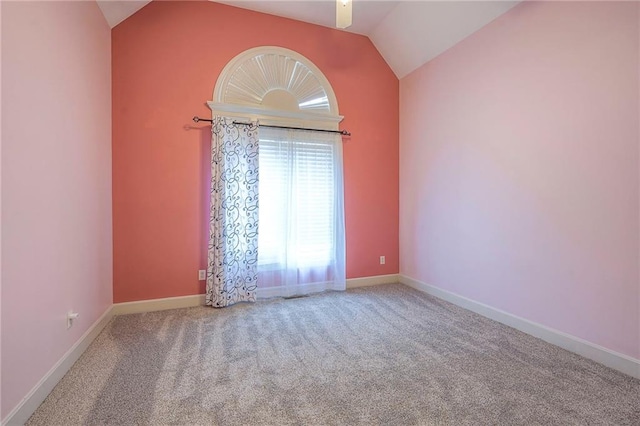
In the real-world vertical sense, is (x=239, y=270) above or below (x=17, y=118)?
below

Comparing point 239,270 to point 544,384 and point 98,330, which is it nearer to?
point 98,330

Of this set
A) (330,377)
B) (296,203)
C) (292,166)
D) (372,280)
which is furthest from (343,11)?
(372,280)

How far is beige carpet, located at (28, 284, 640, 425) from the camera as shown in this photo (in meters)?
1.53

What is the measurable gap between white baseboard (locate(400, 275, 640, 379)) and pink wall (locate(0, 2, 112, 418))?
347cm

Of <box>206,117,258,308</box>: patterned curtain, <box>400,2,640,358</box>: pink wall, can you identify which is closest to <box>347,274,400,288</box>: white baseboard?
<box>400,2,640,358</box>: pink wall

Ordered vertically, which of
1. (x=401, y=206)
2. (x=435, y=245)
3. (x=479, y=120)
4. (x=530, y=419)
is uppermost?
(x=479, y=120)

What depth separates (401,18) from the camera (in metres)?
3.36

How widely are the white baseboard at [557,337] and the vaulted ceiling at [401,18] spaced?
281 cm

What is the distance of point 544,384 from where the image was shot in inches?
70.6

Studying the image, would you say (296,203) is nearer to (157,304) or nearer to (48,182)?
(157,304)

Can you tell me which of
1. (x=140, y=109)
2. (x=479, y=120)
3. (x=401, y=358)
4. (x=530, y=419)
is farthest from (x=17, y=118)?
(x=479, y=120)

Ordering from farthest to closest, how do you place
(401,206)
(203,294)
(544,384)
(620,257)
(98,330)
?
(401,206) < (203,294) < (98,330) < (620,257) < (544,384)

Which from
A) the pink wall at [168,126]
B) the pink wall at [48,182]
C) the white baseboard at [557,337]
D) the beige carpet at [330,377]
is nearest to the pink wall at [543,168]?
the white baseboard at [557,337]

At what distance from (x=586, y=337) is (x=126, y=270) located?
402 cm
